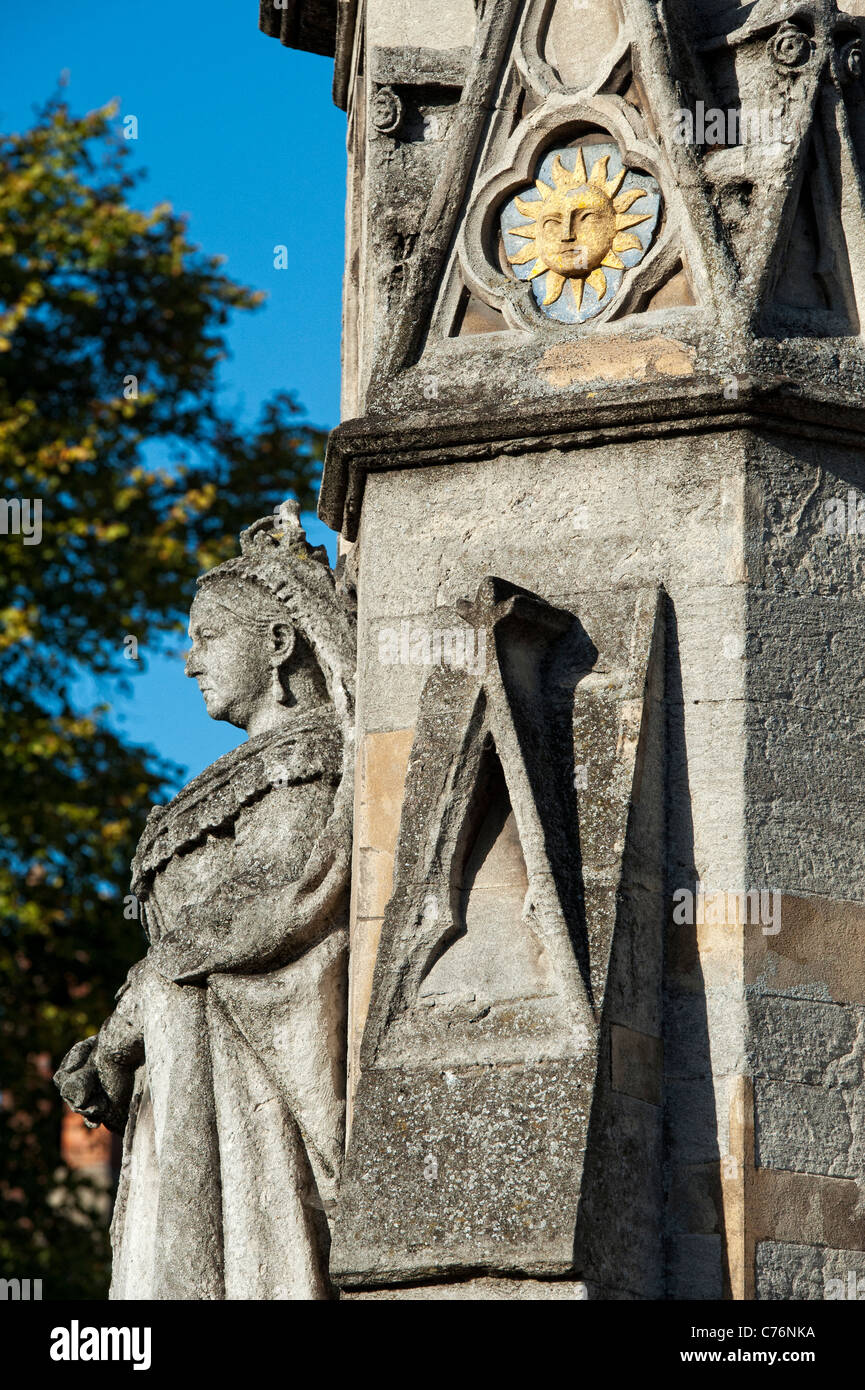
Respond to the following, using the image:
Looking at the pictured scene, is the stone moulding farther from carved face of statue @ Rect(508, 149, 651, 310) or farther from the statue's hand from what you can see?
the statue's hand

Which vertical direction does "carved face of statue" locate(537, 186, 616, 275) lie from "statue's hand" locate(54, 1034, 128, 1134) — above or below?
above

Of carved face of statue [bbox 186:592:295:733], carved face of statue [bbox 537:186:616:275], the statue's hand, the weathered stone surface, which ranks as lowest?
the weathered stone surface

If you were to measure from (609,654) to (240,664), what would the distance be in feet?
5.04

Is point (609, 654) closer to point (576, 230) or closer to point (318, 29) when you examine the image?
point (576, 230)

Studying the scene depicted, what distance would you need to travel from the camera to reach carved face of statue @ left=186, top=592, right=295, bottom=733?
6.26 meters

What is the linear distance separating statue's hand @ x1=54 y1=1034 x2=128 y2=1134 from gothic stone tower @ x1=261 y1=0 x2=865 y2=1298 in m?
1.31

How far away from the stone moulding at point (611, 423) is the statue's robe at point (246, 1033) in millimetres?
891

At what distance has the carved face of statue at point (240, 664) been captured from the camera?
20.5 feet

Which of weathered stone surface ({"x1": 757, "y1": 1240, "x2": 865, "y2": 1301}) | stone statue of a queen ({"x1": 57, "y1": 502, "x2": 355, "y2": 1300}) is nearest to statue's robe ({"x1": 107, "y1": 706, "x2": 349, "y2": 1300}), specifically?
stone statue of a queen ({"x1": 57, "y1": 502, "x2": 355, "y2": 1300})

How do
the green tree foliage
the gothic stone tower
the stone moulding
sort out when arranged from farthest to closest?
the green tree foliage < the stone moulding < the gothic stone tower

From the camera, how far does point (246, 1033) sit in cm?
558

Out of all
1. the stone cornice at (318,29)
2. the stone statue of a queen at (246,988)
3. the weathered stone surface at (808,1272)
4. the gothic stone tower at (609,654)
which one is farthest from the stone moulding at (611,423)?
the stone cornice at (318,29)
